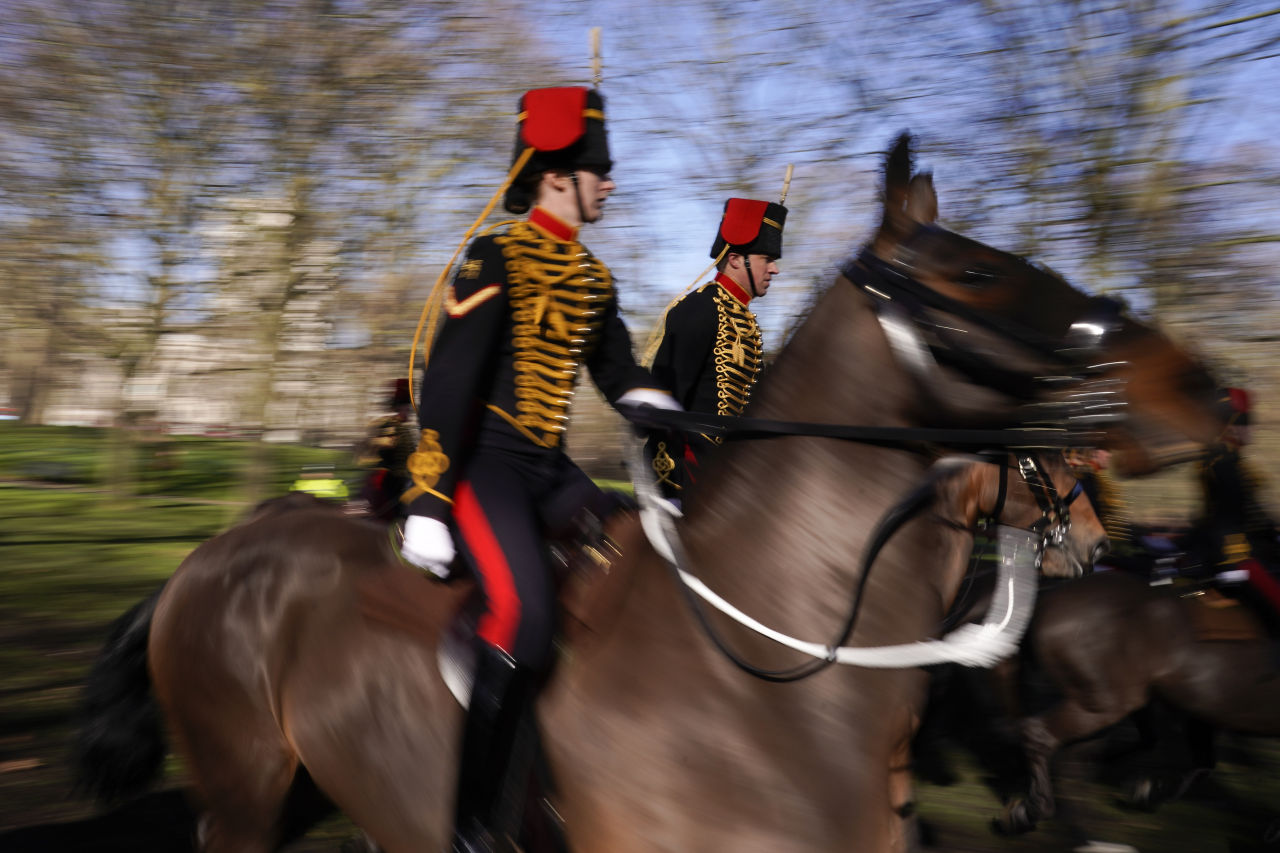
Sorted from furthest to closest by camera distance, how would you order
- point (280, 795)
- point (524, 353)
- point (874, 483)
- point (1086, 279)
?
1. point (1086, 279)
2. point (280, 795)
3. point (524, 353)
4. point (874, 483)

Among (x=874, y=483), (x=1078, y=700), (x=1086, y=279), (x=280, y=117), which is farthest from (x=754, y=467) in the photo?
(x=280, y=117)

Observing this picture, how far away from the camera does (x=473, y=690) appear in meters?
2.70

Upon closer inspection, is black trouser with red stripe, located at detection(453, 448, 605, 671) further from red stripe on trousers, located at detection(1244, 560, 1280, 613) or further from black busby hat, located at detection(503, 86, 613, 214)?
red stripe on trousers, located at detection(1244, 560, 1280, 613)

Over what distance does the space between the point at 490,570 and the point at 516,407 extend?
0.52 metres

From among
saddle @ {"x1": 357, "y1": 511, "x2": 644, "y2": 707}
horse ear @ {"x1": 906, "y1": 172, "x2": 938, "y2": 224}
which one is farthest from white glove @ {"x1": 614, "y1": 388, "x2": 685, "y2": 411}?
horse ear @ {"x1": 906, "y1": 172, "x2": 938, "y2": 224}

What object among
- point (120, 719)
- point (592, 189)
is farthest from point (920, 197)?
point (120, 719)

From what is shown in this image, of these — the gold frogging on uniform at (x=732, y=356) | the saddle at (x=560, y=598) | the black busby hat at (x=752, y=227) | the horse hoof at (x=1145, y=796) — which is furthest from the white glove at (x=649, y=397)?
the horse hoof at (x=1145, y=796)

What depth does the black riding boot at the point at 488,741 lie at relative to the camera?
2643 millimetres

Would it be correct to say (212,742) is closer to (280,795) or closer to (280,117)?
(280,795)

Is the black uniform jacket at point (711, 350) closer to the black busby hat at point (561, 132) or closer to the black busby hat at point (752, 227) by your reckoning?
the black busby hat at point (752, 227)

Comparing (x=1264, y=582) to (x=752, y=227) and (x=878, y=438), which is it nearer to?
(x=752, y=227)

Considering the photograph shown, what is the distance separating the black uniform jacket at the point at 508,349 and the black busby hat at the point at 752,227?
1.75 meters

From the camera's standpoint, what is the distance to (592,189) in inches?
125

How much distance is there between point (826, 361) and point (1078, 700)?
5232 millimetres
